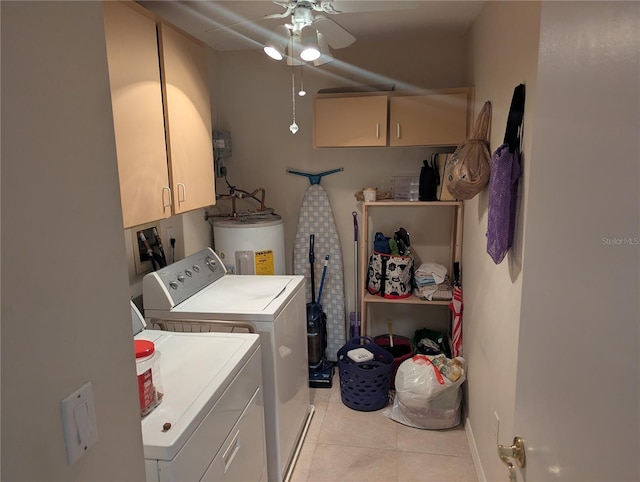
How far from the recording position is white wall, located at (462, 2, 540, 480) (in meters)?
1.51

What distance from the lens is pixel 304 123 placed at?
321 cm

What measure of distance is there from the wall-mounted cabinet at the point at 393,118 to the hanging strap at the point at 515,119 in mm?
1122

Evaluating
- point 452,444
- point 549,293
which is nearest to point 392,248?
point 452,444

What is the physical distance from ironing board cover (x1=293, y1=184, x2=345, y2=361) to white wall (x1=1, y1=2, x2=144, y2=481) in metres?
2.50

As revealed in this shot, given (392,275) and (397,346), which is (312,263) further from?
(397,346)

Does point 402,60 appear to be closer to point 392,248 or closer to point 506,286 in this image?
point 392,248

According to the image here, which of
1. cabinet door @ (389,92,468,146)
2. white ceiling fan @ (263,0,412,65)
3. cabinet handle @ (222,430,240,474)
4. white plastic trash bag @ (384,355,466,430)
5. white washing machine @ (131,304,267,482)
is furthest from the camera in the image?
cabinet door @ (389,92,468,146)

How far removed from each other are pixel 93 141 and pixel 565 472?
915mm

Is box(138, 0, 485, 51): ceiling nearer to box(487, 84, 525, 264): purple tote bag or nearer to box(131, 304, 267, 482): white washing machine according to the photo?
box(487, 84, 525, 264): purple tote bag

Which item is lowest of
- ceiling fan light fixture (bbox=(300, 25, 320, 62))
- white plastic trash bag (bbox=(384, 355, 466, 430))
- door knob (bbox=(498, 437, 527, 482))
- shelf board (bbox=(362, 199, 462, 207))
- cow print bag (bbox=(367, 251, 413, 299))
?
white plastic trash bag (bbox=(384, 355, 466, 430))

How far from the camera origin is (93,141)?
70cm

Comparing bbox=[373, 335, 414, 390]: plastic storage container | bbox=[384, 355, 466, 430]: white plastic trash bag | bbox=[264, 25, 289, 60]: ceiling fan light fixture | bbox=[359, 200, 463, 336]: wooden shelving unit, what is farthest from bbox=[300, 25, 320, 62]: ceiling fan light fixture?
bbox=[373, 335, 414, 390]: plastic storage container

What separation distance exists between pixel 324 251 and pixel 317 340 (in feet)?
2.21

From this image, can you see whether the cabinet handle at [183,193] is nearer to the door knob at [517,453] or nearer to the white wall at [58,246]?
the white wall at [58,246]
